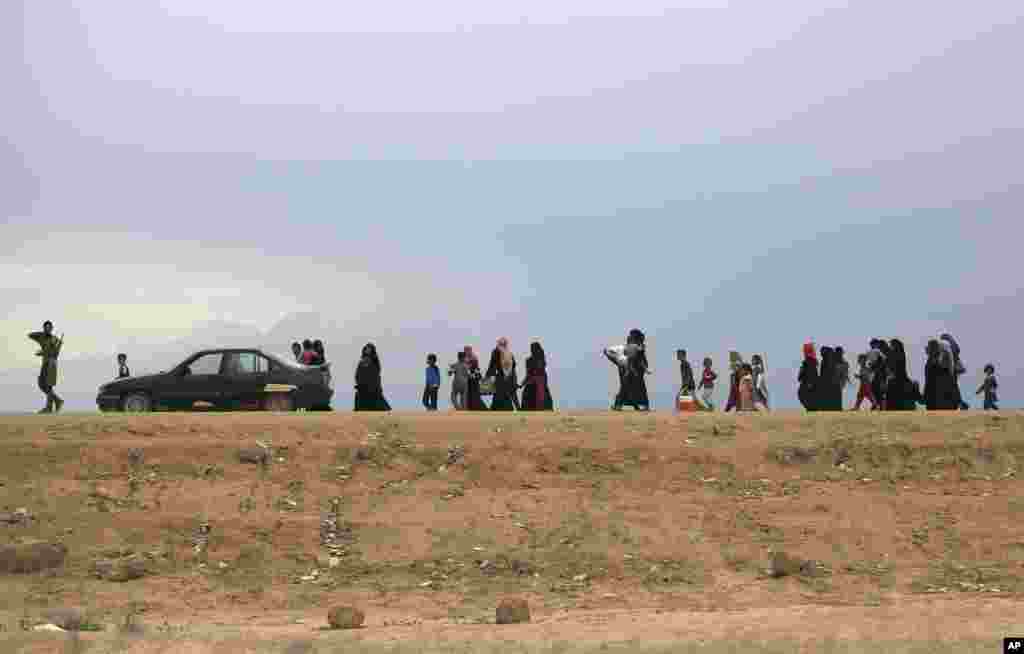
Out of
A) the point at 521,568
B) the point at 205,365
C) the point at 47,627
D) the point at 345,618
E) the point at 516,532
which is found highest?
the point at 205,365

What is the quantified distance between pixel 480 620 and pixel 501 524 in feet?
12.9

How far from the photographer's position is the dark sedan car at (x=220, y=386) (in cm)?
2786

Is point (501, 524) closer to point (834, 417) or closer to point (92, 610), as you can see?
point (92, 610)

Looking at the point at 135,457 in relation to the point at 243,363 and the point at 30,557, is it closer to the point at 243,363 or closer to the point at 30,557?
the point at 30,557

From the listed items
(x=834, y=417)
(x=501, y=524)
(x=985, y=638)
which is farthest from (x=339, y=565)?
(x=834, y=417)

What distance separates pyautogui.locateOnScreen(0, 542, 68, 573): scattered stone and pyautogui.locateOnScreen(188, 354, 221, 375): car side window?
836 centimetres

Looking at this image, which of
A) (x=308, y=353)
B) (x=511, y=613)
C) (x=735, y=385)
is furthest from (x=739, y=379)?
(x=511, y=613)

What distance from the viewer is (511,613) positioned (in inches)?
650

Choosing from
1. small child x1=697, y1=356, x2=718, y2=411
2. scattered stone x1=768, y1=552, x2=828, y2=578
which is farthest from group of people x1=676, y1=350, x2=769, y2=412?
scattered stone x1=768, y1=552, x2=828, y2=578

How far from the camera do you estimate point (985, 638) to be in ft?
47.9

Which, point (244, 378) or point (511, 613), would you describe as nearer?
point (511, 613)

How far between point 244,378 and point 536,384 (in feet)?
21.1

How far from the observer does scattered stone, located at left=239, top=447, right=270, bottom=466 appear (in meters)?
22.8

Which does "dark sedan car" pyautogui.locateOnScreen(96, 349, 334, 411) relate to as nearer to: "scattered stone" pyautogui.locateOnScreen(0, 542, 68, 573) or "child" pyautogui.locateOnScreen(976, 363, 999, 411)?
"scattered stone" pyautogui.locateOnScreen(0, 542, 68, 573)
